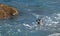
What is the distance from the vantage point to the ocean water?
73.3ft

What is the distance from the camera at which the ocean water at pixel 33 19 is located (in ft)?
73.3

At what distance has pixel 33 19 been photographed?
2572 cm

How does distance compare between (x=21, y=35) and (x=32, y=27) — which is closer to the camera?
(x=21, y=35)

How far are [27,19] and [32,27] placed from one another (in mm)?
2511

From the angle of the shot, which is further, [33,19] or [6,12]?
[6,12]

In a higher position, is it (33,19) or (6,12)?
(6,12)

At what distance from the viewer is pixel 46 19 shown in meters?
25.7

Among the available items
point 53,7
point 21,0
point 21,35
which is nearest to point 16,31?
point 21,35

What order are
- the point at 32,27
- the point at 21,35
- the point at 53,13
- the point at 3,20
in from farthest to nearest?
1. the point at 53,13
2. the point at 3,20
3. the point at 32,27
4. the point at 21,35

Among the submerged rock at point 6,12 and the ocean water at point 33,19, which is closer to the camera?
the ocean water at point 33,19

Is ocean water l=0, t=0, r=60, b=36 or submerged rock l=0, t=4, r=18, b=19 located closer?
ocean water l=0, t=0, r=60, b=36

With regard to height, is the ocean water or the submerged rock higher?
the submerged rock

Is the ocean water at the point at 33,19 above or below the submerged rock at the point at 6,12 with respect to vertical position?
below

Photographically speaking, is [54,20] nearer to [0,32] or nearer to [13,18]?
[13,18]
